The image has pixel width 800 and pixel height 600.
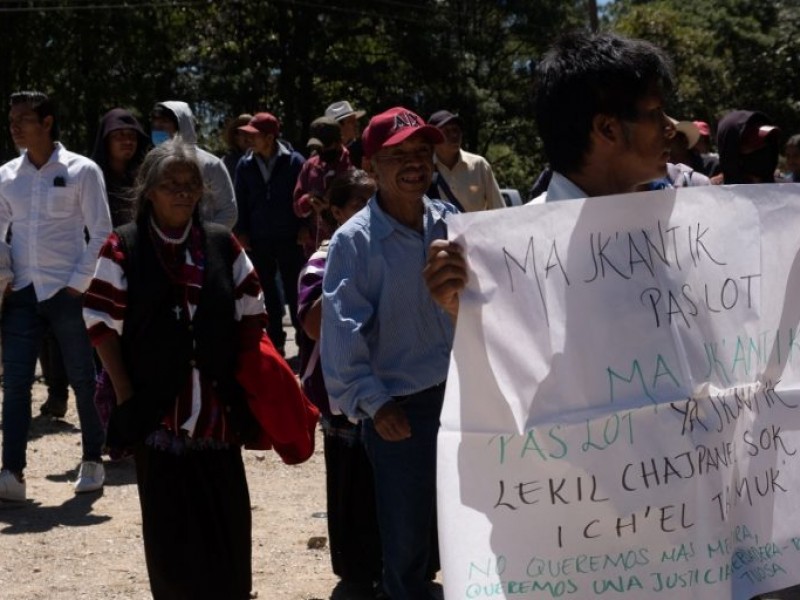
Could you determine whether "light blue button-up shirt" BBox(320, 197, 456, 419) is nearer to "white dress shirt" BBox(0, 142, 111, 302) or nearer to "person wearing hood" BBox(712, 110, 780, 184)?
"person wearing hood" BBox(712, 110, 780, 184)

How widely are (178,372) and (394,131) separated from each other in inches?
46.4

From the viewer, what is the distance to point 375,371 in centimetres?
428

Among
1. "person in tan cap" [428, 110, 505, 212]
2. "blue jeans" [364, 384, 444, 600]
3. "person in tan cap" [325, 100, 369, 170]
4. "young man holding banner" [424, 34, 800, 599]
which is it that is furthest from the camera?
"person in tan cap" [325, 100, 369, 170]

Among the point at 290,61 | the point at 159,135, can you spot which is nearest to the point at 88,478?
the point at 159,135

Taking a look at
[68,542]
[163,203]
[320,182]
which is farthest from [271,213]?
[163,203]

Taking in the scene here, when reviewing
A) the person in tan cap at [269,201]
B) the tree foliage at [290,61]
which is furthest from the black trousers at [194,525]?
the tree foliage at [290,61]

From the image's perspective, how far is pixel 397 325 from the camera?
13.9 ft

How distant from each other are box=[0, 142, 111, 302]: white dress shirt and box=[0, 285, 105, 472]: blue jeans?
11cm

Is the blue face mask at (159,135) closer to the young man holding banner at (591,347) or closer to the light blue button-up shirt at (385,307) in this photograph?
the light blue button-up shirt at (385,307)

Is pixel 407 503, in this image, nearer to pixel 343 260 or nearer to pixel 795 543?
pixel 343 260

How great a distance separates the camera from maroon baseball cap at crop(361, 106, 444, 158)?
4258 millimetres

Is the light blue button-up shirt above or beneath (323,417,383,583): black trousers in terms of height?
above

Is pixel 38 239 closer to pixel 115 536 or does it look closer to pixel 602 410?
pixel 115 536

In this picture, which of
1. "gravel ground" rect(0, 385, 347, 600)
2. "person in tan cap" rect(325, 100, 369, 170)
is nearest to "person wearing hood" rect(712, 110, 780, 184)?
"gravel ground" rect(0, 385, 347, 600)
